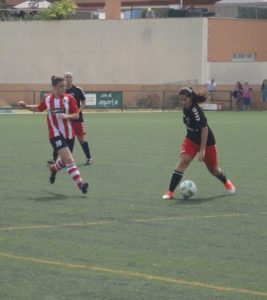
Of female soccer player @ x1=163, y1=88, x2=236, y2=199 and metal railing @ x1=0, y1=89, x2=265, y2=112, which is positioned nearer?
female soccer player @ x1=163, y1=88, x2=236, y2=199

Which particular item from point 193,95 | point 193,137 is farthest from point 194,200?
point 193,95

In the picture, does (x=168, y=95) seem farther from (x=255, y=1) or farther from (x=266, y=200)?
(x=266, y=200)

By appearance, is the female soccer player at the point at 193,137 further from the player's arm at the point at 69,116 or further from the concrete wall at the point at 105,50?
the concrete wall at the point at 105,50

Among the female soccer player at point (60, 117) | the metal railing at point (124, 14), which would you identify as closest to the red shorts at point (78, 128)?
the female soccer player at point (60, 117)

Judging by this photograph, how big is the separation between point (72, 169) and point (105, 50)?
4395 cm

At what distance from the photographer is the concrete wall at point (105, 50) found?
5641 cm

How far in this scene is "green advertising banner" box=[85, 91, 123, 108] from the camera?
171 feet

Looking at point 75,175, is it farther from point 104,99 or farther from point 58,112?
point 104,99

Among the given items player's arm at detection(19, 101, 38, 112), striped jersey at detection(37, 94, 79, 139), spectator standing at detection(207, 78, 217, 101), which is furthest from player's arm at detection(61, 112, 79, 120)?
spectator standing at detection(207, 78, 217, 101)

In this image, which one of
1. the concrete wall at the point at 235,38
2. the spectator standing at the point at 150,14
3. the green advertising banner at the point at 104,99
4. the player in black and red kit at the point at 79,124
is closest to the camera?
the player in black and red kit at the point at 79,124

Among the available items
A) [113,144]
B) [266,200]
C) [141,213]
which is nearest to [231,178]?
[266,200]

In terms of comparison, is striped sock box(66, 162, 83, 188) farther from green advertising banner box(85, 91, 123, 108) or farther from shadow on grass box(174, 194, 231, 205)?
green advertising banner box(85, 91, 123, 108)

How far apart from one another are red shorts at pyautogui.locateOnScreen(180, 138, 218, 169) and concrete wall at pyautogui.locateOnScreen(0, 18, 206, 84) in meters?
41.0

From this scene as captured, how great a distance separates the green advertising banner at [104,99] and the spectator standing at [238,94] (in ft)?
20.9
